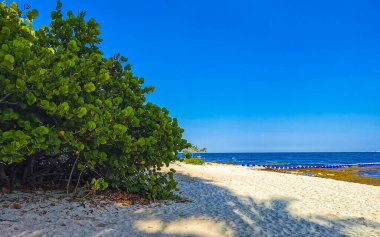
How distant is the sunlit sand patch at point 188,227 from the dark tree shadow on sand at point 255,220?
0.02 m

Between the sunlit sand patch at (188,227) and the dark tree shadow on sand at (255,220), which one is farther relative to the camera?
the dark tree shadow on sand at (255,220)

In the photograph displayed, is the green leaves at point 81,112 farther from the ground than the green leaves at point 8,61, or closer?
closer

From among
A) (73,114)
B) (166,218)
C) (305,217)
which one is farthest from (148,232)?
(305,217)

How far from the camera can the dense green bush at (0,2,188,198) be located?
22.4 ft

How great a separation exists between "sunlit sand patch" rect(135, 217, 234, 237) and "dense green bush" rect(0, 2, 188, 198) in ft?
6.35

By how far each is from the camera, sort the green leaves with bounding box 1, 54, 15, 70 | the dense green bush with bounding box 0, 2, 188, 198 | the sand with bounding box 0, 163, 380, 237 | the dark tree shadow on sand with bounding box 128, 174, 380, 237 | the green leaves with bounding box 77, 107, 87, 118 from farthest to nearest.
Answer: the dark tree shadow on sand with bounding box 128, 174, 380, 237 → the sand with bounding box 0, 163, 380, 237 → the green leaves with bounding box 77, 107, 87, 118 → the dense green bush with bounding box 0, 2, 188, 198 → the green leaves with bounding box 1, 54, 15, 70

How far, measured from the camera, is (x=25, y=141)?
6.73m

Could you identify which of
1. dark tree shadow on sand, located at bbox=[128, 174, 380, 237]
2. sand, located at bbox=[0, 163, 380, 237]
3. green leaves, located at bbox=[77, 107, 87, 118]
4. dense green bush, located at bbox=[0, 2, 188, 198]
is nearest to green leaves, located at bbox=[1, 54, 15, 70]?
dense green bush, located at bbox=[0, 2, 188, 198]

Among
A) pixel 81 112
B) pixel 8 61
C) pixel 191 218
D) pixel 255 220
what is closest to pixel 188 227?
pixel 191 218

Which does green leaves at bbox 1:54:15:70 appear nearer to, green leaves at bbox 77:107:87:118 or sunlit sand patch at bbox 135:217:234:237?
green leaves at bbox 77:107:87:118

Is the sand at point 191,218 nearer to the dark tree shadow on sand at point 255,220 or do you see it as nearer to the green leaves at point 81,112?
the dark tree shadow on sand at point 255,220

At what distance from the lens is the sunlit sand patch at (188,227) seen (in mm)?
7395

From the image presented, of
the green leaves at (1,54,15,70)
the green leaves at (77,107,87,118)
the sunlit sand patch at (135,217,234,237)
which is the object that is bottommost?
the sunlit sand patch at (135,217,234,237)

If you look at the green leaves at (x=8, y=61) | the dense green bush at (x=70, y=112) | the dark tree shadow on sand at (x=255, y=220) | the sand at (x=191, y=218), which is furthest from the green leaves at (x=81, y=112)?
the dark tree shadow on sand at (x=255, y=220)
